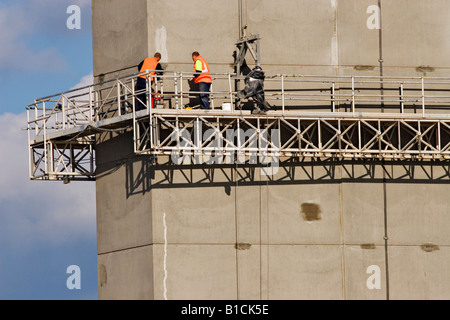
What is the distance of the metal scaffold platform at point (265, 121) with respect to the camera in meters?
39.4

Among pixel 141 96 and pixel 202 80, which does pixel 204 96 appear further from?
pixel 141 96

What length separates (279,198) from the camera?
4044 centimetres

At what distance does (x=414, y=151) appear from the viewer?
40.4 meters

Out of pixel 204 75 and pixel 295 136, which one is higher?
pixel 204 75

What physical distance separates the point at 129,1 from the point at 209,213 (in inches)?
248

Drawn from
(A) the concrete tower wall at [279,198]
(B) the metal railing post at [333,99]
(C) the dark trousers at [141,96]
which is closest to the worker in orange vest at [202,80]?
(A) the concrete tower wall at [279,198]

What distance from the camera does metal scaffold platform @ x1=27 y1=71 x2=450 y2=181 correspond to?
3941cm

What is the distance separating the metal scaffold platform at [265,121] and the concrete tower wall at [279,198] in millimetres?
443

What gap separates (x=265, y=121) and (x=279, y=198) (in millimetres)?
2145

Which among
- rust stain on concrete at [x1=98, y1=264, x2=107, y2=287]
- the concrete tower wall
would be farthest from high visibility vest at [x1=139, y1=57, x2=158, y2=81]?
rust stain on concrete at [x1=98, y1=264, x2=107, y2=287]

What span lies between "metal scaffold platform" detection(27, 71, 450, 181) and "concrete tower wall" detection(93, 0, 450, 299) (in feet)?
1.45

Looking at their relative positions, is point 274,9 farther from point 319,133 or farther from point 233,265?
point 233,265

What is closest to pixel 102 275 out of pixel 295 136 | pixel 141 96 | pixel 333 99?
pixel 141 96

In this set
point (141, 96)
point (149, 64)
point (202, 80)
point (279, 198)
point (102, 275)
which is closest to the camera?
point (202, 80)
